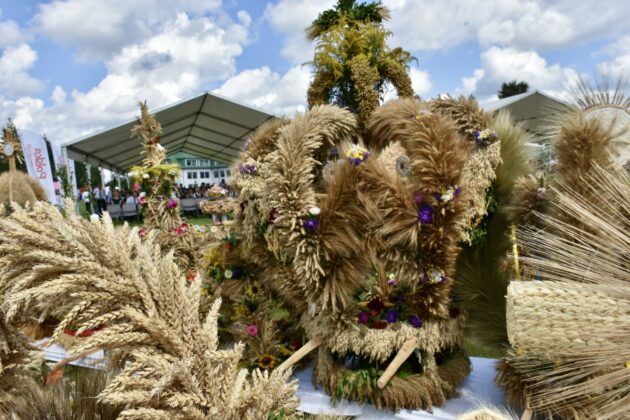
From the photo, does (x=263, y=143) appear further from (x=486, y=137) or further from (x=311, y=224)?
(x=486, y=137)

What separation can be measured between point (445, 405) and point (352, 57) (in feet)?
7.31

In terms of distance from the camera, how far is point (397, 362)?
2.42 metres

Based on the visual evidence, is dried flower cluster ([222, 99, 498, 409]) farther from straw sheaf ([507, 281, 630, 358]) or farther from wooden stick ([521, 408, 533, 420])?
straw sheaf ([507, 281, 630, 358])

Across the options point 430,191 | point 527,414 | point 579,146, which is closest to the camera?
point 579,146

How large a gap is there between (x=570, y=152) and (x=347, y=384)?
5.35ft

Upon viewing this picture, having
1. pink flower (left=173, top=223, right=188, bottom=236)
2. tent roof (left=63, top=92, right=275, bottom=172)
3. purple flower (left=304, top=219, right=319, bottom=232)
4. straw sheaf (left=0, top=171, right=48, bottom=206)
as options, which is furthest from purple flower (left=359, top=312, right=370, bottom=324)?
tent roof (left=63, top=92, right=275, bottom=172)

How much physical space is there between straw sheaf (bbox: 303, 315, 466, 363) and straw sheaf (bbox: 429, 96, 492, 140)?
1116 millimetres

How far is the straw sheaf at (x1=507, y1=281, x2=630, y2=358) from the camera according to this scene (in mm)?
835

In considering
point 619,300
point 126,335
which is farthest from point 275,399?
point 619,300

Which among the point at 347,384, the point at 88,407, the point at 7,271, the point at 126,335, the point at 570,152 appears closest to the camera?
the point at 126,335

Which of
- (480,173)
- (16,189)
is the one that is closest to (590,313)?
(480,173)

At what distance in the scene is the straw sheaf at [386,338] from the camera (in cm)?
246

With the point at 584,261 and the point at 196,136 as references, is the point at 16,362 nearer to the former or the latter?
the point at 584,261

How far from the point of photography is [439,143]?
7.36 feet
